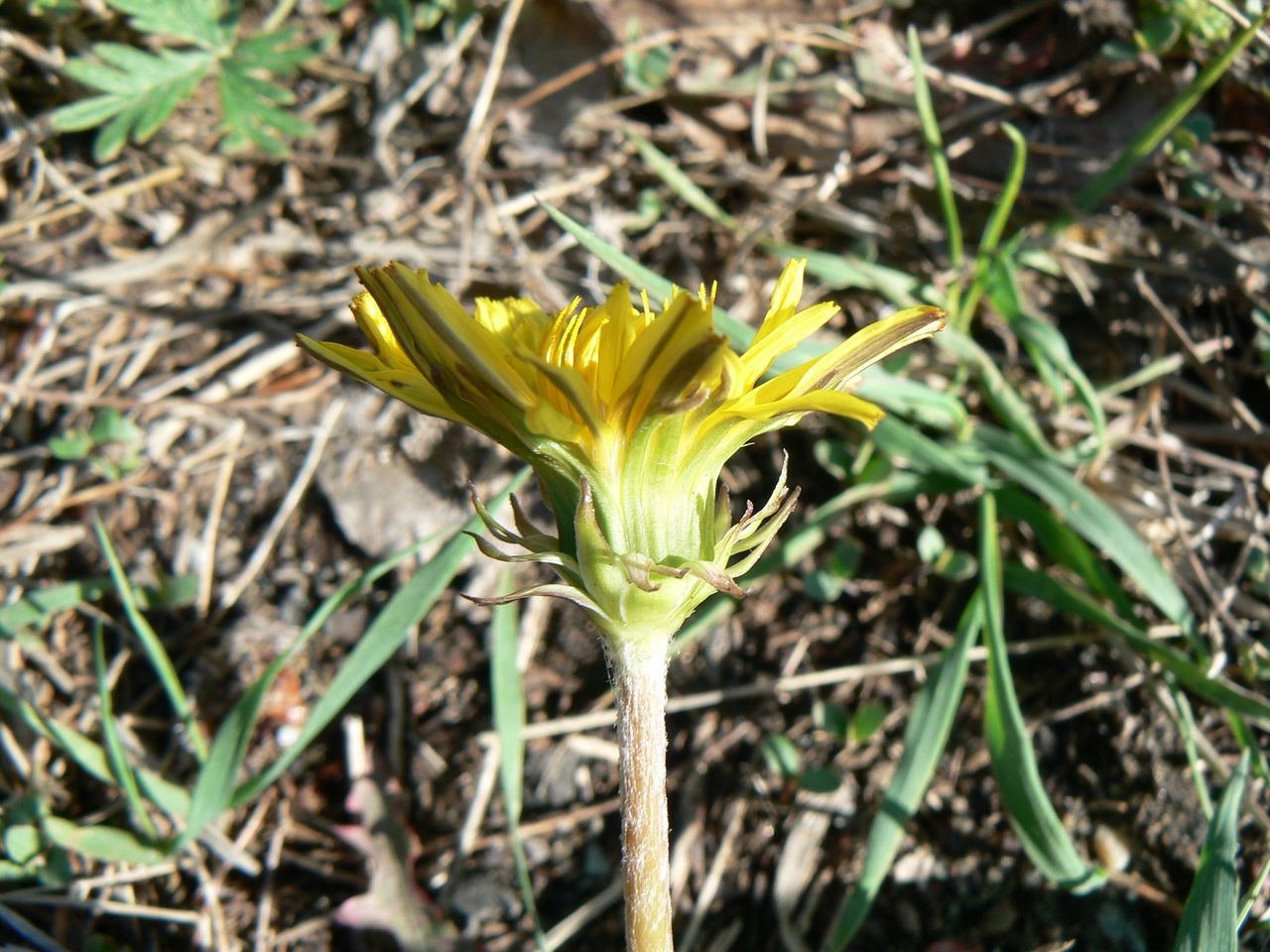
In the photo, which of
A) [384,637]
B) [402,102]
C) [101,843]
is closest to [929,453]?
[384,637]

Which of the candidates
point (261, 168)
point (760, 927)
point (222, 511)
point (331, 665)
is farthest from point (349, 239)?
point (760, 927)

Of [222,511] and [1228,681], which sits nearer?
[1228,681]

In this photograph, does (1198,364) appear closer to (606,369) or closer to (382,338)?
(606,369)

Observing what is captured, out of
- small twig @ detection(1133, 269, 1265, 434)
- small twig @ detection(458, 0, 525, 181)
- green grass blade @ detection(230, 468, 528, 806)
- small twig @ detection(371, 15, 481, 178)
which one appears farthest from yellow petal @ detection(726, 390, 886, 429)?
small twig @ detection(371, 15, 481, 178)

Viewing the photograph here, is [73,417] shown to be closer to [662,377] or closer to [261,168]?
[261,168]

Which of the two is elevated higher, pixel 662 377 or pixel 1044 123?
pixel 1044 123

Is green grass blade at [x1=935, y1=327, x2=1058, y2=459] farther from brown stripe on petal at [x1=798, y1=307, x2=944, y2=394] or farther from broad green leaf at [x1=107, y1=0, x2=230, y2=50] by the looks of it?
broad green leaf at [x1=107, y1=0, x2=230, y2=50]
